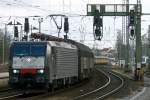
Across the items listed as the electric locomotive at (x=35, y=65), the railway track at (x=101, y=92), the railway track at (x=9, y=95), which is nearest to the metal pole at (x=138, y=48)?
the railway track at (x=101, y=92)

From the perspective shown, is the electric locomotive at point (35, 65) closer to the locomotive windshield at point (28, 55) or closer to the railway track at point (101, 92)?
the locomotive windshield at point (28, 55)

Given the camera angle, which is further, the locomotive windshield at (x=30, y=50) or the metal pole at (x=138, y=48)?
the metal pole at (x=138, y=48)

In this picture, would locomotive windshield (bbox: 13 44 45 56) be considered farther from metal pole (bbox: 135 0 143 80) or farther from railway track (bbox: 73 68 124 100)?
metal pole (bbox: 135 0 143 80)

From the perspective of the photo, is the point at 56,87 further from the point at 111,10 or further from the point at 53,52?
the point at 111,10

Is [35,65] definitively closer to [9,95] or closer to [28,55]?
[28,55]

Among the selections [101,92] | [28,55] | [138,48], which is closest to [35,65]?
[28,55]

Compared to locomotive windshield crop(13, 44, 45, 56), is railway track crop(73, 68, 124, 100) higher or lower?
lower

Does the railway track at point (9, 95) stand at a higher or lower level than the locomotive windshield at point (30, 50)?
lower

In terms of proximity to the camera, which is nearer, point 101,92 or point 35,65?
point 35,65

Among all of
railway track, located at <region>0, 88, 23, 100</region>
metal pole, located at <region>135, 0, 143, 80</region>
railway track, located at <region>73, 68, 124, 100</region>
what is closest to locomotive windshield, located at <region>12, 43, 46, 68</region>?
railway track, located at <region>0, 88, 23, 100</region>

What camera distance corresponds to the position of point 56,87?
109ft

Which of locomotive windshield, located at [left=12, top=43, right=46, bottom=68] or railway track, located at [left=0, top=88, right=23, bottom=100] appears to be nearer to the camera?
railway track, located at [left=0, top=88, right=23, bottom=100]

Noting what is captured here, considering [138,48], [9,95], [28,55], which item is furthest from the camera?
[138,48]

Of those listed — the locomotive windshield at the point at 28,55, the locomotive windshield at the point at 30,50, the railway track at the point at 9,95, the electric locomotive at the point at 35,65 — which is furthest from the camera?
the locomotive windshield at the point at 30,50
